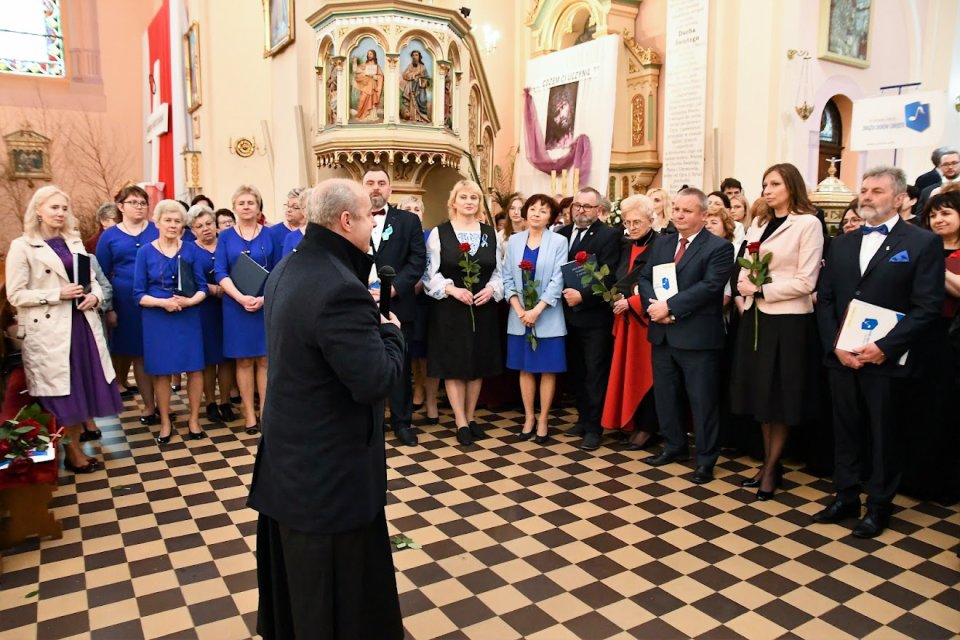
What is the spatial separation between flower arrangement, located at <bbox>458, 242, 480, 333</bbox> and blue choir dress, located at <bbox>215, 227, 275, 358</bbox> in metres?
1.43

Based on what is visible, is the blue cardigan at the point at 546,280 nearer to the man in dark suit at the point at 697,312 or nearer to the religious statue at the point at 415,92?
the man in dark suit at the point at 697,312

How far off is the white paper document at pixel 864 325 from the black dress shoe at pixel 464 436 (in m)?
2.41

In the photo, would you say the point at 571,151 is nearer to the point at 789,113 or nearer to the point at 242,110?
the point at 789,113

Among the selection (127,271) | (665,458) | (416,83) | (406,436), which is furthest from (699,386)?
(127,271)

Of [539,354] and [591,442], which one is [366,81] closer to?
[539,354]

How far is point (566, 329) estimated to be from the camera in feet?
15.8

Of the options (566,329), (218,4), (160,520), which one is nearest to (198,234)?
(160,520)

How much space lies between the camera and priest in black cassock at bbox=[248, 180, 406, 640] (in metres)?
1.91

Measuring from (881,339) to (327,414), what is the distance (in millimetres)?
2599

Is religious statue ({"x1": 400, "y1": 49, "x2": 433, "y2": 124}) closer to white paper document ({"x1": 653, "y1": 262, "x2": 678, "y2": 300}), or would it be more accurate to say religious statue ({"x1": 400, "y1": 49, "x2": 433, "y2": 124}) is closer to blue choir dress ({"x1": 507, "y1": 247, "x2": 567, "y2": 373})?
blue choir dress ({"x1": 507, "y1": 247, "x2": 567, "y2": 373})

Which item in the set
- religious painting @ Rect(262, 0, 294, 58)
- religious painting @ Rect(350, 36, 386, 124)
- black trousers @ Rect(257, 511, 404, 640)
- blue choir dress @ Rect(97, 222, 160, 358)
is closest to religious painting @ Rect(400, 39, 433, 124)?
religious painting @ Rect(350, 36, 386, 124)

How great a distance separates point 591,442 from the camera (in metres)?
4.69

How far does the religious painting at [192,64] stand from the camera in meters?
10.8

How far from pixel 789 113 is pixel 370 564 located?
28.6 feet
